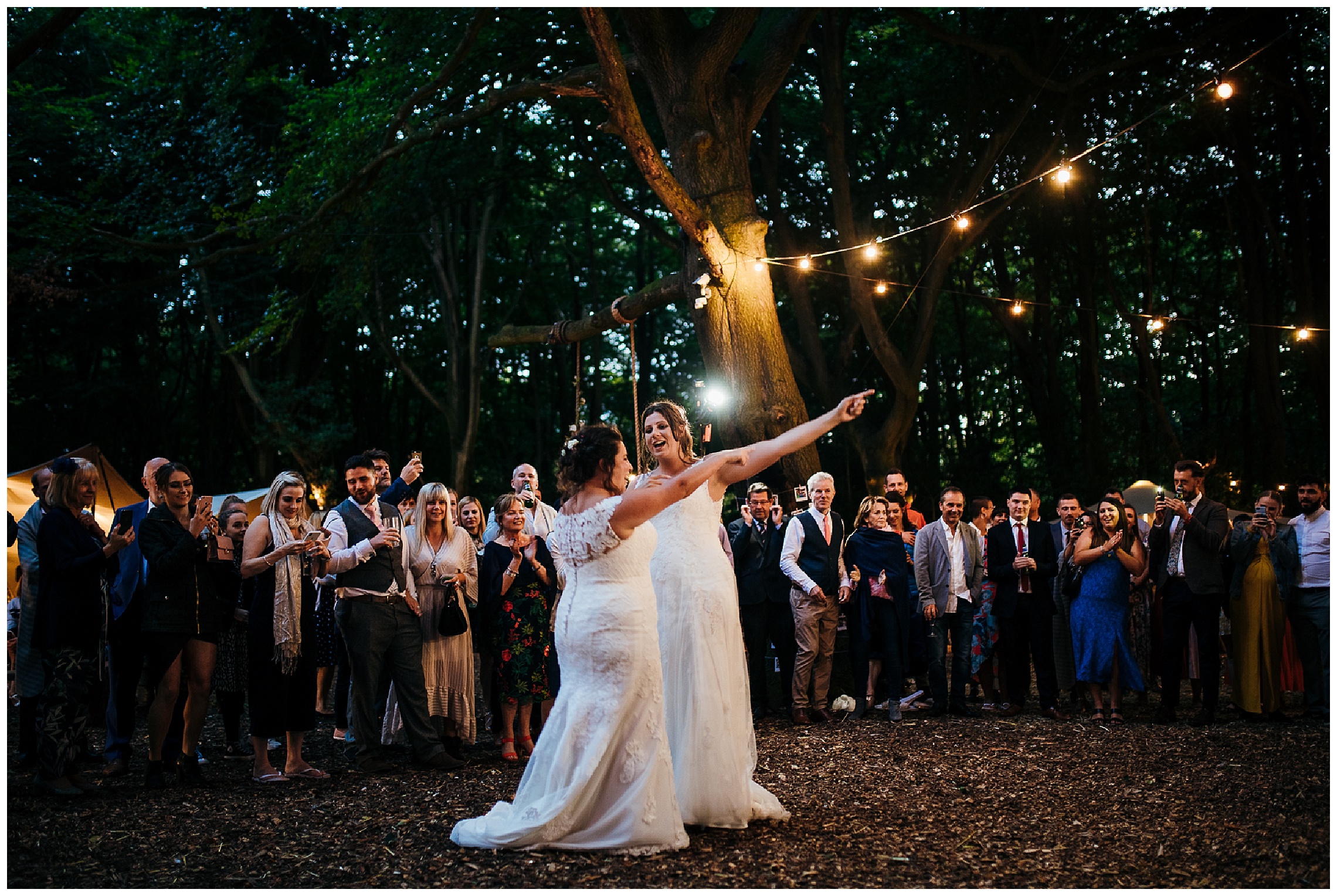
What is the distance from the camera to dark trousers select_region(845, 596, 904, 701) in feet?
27.6

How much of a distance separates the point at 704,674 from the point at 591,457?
1198mm

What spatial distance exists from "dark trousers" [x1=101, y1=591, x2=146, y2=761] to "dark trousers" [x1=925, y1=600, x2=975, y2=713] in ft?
19.0

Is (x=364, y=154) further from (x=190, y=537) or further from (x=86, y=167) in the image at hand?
(x=86, y=167)

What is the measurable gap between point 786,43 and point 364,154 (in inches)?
200

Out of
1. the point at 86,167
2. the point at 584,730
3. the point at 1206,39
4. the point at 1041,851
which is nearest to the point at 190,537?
the point at 584,730

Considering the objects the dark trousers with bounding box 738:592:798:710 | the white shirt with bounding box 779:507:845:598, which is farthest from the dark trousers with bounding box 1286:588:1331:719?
the dark trousers with bounding box 738:592:798:710

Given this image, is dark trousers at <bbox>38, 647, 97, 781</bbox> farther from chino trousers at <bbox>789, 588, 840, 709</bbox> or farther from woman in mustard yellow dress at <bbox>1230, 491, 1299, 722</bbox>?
woman in mustard yellow dress at <bbox>1230, 491, 1299, 722</bbox>

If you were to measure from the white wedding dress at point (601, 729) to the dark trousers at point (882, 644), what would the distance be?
13.9 ft

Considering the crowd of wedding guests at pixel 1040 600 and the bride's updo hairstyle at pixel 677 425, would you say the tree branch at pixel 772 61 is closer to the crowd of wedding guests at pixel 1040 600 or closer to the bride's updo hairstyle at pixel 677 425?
the crowd of wedding guests at pixel 1040 600

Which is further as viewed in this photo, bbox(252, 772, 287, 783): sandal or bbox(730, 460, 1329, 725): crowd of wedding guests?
bbox(730, 460, 1329, 725): crowd of wedding guests

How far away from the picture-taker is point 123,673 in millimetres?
6625

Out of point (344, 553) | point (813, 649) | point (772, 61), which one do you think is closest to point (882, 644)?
point (813, 649)

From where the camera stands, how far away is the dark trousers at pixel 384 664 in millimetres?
6441

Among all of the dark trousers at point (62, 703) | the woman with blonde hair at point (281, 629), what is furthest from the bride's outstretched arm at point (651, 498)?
the dark trousers at point (62, 703)
